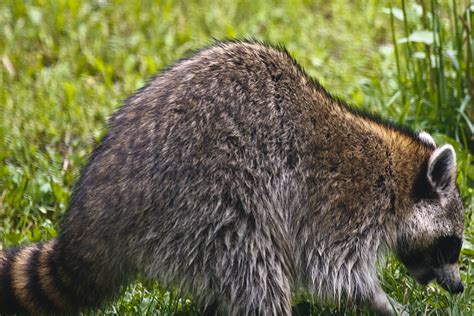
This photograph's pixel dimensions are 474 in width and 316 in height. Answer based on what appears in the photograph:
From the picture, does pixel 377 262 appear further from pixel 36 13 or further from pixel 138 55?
pixel 36 13

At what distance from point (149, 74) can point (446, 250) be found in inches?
130

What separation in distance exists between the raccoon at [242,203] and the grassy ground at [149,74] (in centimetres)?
36

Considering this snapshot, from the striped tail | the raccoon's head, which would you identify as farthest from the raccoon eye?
the striped tail

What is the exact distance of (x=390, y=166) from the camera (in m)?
4.92

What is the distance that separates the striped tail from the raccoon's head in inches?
61.3

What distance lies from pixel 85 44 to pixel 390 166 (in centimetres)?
371

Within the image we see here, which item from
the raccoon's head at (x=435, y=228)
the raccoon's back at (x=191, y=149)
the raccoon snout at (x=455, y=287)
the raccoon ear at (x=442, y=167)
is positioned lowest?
the raccoon snout at (x=455, y=287)

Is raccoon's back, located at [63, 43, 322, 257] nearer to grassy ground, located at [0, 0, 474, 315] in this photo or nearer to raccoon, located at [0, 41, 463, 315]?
raccoon, located at [0, 41, 463, 315]

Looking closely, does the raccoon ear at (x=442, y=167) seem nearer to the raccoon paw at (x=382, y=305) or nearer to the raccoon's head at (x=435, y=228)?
the raccoon's head at (x=435, y=228)

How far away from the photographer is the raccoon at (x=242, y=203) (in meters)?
4.39

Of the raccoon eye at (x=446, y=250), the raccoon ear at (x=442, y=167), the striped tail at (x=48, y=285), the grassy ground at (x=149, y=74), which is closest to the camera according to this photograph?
the striped tail at (x=48, y=285)

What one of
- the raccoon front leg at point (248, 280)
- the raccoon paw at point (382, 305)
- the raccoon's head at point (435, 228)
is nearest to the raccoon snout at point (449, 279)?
the raccoon's head at point (435, 228)

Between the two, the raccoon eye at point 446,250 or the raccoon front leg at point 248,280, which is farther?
the raccoon eye at point 446,250

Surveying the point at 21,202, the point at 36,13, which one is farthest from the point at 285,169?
the point at 36,13
